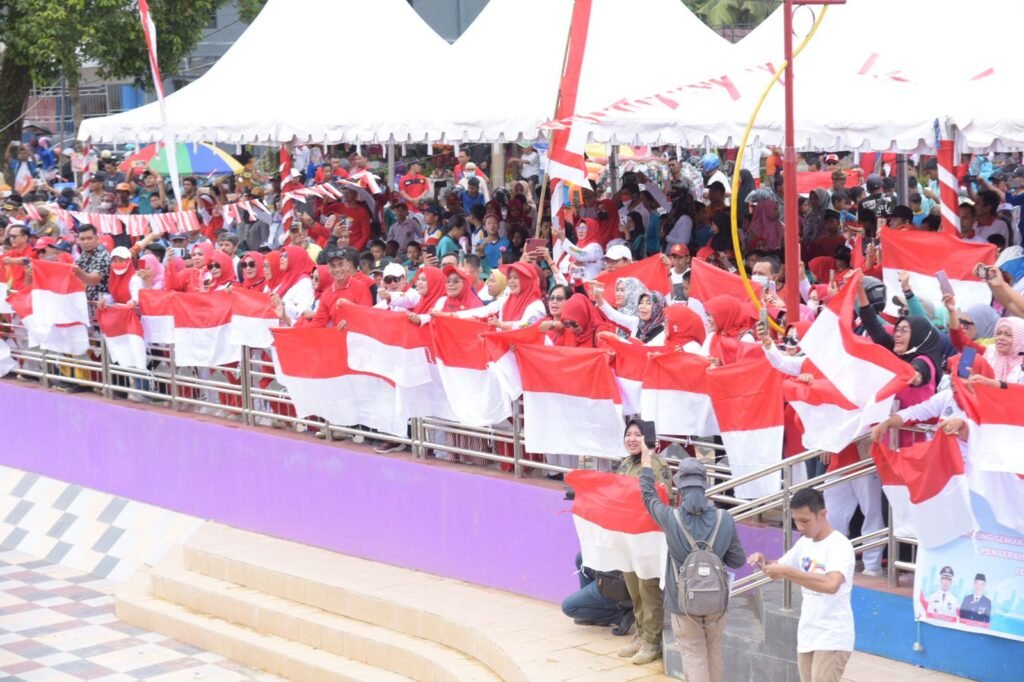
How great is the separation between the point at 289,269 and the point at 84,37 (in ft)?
43.8

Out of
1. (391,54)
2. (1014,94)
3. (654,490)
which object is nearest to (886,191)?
(391,54)

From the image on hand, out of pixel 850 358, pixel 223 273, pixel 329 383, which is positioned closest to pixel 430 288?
pixel 329 383

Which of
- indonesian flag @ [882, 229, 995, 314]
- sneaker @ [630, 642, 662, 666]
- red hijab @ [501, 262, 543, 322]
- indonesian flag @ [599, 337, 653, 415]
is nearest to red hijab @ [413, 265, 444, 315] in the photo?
red hijab @ [501, 262, 543, 322]

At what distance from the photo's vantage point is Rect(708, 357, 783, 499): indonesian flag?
390 inches

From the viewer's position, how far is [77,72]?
27766mm

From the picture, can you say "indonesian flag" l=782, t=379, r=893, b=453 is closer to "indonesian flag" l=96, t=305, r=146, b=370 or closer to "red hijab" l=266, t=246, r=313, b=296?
"red hijab" l=266, t=246, r=313, b=296

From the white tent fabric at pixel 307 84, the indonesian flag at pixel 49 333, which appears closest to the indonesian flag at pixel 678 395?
the white tent fabric at pixel 307 84

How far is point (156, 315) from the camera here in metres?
16.0

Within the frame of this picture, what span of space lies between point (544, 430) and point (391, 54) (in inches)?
294

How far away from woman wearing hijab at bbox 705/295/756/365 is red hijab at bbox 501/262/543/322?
6.90 feet

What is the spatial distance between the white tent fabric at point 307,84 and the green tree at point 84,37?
27.2ft

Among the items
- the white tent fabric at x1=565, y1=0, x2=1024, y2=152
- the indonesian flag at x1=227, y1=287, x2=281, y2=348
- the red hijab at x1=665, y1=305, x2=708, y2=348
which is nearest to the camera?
the red hijab at x1=665, y1=305, x2=708, y2=348

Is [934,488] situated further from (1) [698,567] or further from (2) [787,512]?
(1) [698,567]

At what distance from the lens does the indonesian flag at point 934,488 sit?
344 inches
